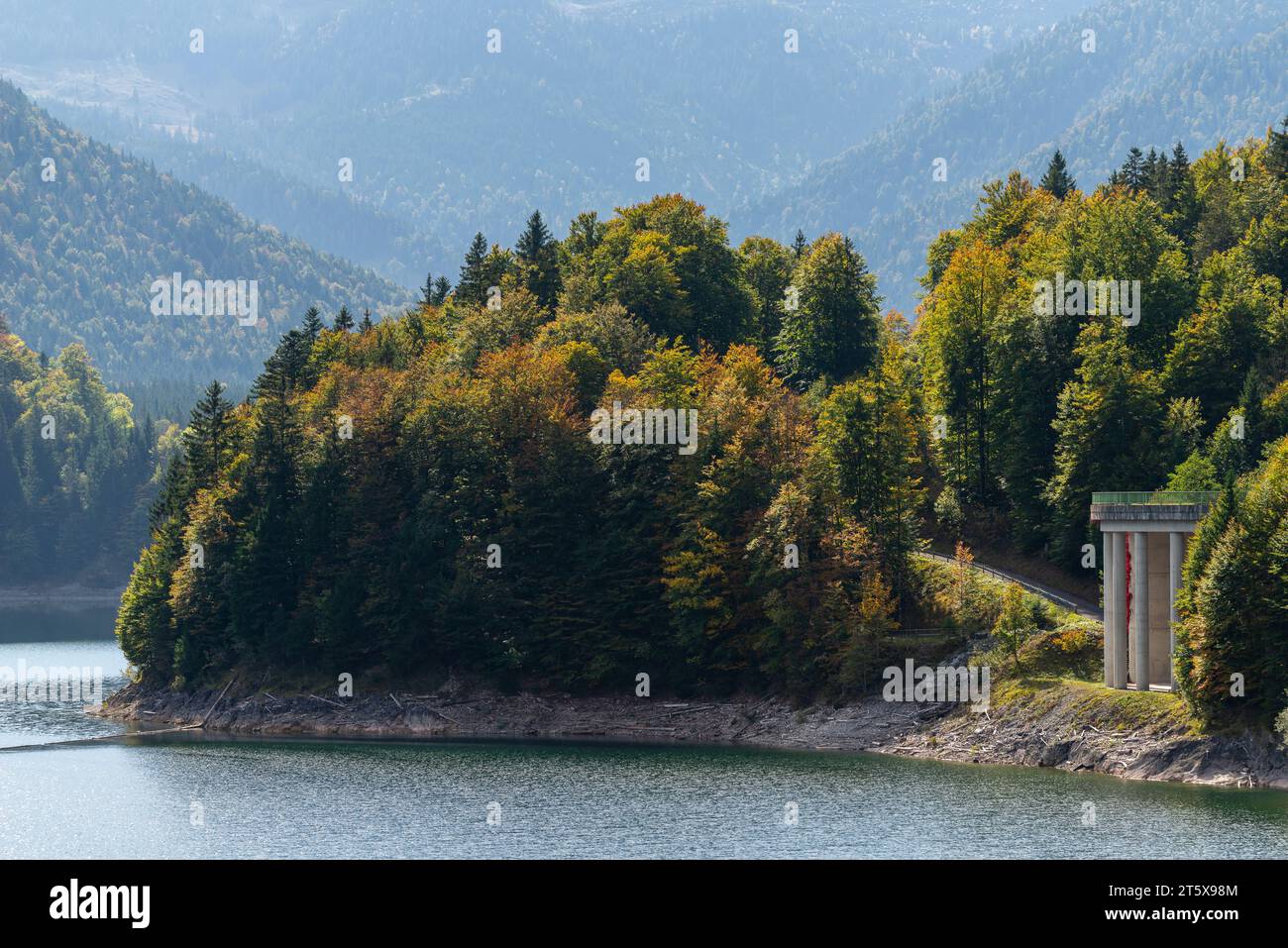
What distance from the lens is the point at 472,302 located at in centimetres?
16338

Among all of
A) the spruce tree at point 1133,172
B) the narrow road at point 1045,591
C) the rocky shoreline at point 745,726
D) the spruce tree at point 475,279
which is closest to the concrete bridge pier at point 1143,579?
the rocky shoreline at point 745,726

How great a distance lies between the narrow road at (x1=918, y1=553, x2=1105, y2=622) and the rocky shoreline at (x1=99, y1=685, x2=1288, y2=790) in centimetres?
963

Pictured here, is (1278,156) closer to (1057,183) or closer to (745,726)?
(1057,183)

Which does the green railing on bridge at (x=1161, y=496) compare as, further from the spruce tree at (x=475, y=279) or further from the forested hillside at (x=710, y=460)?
the spruce tree at (x=475, y=279)

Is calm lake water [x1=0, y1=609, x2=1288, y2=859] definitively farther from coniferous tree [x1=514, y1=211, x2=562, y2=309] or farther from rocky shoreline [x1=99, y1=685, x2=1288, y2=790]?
coniferous tree [x1=514, y1=211, x2=562, y2=309]

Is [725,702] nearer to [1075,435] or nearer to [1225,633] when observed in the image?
[1075,435]

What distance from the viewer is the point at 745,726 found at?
386 ft

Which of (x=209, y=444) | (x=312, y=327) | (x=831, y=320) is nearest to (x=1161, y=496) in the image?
(x=831, y=320)

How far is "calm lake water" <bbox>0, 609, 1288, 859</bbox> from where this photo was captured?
81938 mm

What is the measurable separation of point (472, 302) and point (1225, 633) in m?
82.7

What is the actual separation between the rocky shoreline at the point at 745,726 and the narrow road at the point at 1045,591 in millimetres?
9629

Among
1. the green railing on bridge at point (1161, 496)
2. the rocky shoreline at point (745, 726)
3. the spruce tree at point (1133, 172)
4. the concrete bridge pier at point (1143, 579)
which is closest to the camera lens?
the rocky shoreline at point (745, 726)

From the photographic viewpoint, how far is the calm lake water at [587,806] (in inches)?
3226
